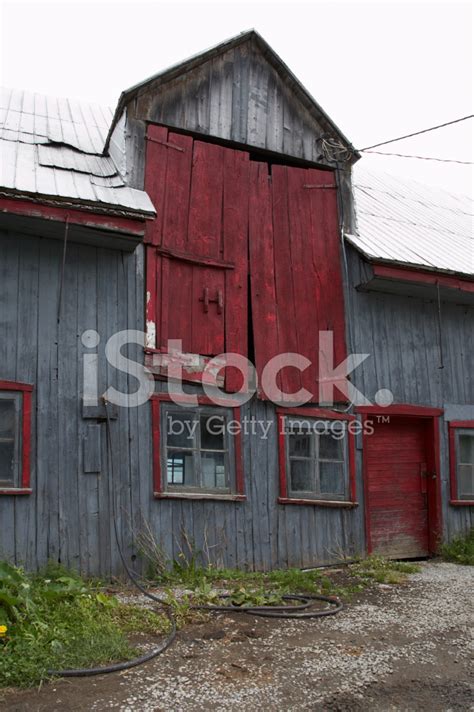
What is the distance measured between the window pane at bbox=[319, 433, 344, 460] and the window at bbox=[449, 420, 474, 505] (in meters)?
2.05

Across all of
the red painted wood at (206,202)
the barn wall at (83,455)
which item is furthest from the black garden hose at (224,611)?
the red painted wood at (206,202)

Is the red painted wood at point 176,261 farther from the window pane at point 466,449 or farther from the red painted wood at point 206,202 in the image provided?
the window pane at point 466,449

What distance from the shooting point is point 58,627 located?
498 centimetres

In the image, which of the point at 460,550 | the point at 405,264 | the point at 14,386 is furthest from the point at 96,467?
the point at 460,550

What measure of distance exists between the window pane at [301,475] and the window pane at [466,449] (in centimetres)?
281

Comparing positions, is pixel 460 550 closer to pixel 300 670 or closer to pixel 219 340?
pixel 219 340

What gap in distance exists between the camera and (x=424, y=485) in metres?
9.84

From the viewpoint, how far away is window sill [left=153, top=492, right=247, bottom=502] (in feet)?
25.0

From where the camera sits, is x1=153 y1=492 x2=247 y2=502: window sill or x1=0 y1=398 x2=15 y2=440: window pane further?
x1=153 y1=492 x2=247 y2=502: window sill

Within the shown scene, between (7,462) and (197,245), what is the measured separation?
361cm

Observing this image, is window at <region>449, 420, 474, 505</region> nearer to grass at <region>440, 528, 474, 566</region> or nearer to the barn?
→ the barn

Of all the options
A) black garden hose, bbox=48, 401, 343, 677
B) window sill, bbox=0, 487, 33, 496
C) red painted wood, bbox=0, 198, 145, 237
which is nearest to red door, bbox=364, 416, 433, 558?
black garden hose, bbox=48, 401, 343, 677

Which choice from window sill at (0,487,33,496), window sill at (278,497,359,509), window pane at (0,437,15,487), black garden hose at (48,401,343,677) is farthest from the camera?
window sill at (278,497,359,509)

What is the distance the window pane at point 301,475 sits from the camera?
861 cm
